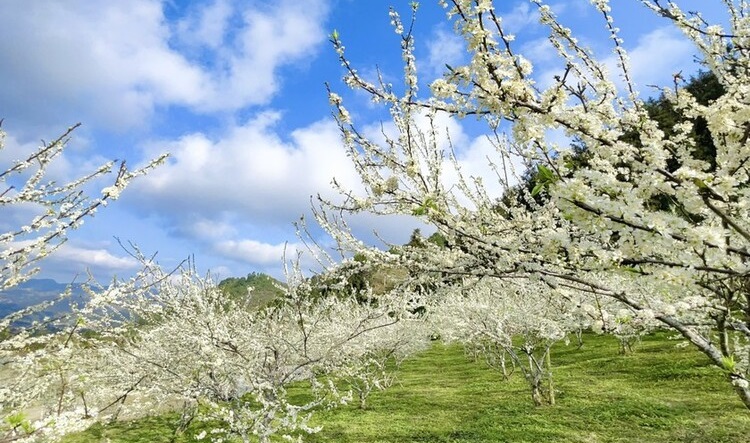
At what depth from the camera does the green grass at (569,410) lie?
10094 mm

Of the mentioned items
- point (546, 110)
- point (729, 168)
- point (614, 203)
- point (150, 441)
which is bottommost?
point (150, 441)

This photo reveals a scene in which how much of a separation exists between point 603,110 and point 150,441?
14990 millimetres

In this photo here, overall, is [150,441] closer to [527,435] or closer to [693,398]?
[527,435]

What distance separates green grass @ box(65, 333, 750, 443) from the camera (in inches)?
397

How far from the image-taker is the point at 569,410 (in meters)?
11.9

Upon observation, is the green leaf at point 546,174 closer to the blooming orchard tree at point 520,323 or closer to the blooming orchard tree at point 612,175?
the blooming orchard tree at point 612,175

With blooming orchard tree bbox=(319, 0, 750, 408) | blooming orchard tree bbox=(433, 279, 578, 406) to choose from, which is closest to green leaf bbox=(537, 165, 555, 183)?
blooming orchard tree bbox=(319, 0, 750, 408)

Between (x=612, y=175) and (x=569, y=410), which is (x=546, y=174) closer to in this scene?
(x=612, y=175)

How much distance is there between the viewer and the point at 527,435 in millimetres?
10320

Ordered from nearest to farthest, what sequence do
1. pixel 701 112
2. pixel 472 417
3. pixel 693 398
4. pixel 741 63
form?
pixel 701 112, pixel 741 63, pixel 693 398, pixel 472 417

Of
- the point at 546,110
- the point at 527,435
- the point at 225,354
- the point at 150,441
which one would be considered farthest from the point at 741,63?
the point at 150,441

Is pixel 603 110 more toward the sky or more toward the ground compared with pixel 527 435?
more toward the sky

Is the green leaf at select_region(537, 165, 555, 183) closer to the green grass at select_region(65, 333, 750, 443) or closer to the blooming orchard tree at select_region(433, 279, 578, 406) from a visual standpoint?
the green grass at select_region(65, 333, 750, 443)

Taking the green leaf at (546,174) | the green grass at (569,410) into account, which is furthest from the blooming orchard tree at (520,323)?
the green leaf at (546,174)
